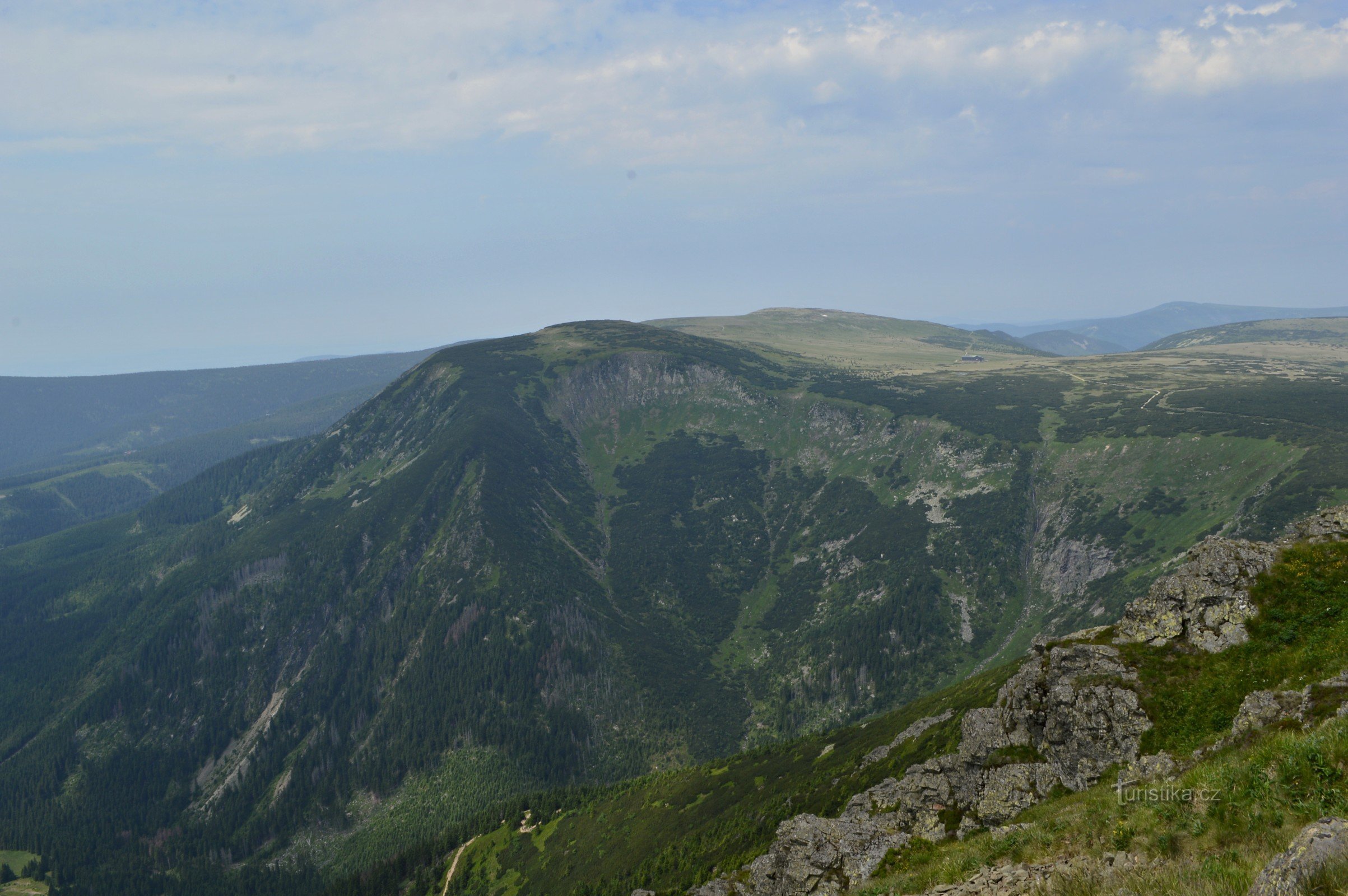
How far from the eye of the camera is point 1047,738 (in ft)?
142

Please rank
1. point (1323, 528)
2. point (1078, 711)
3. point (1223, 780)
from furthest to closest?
point (1323, 528)
point (1078, 711)
point (1223, 780)

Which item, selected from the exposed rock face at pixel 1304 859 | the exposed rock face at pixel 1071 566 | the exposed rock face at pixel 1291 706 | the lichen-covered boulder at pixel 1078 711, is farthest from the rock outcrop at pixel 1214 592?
the exposed rock face at pixel 1071 566

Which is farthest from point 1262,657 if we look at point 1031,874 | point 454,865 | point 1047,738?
point 454,865

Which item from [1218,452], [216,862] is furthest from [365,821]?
[1218,452]

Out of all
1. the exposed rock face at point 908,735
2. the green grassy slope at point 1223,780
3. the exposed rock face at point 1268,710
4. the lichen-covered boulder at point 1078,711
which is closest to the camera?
the green grassy slope at point 1223,780

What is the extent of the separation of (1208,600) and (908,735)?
2134 inches

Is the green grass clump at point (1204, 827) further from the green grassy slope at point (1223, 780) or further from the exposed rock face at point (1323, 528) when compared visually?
the exposed rock face at point (1323, 528)

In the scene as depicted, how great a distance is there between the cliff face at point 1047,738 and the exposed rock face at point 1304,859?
28.6m

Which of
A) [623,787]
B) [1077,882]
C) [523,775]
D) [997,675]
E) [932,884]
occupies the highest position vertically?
[1077,882]

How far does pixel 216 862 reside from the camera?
19212 cm

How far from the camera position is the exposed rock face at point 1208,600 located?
40.2 m

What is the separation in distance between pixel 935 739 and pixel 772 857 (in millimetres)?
34347

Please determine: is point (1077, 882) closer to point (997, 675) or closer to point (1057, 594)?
point (997, 675)

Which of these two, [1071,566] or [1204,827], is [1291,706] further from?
[1071,566]
